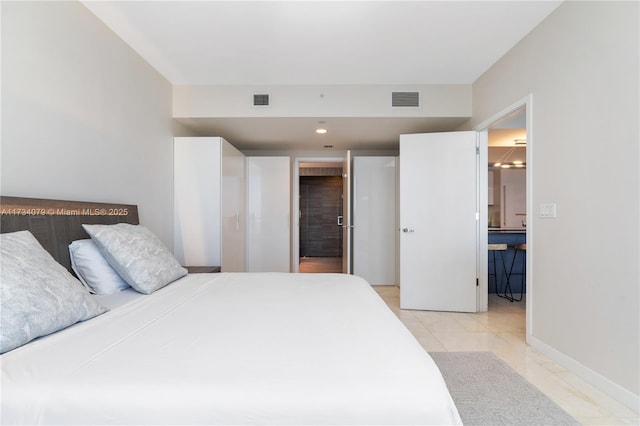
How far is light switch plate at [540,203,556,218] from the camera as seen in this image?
226cm

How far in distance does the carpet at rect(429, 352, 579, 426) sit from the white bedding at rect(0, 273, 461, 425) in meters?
0.93

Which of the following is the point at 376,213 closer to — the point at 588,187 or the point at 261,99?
the point at 261,99

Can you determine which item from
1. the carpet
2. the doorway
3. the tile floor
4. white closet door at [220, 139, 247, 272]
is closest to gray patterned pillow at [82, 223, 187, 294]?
white closet door at [220, 139, 247, 272]

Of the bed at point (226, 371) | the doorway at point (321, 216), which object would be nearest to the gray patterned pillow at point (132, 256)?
the bed at point (226, 371)

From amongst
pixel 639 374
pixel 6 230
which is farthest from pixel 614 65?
pixel 6 230

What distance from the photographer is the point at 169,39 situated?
103 inches

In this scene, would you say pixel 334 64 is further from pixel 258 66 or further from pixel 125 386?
pixel 125 386

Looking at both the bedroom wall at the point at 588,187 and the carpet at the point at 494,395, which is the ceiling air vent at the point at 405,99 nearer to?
the bedroom wall at the point at 588,187

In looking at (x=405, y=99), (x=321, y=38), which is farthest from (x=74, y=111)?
(x=405, y=99)

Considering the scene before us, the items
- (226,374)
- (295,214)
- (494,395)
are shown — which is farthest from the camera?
(295,214)

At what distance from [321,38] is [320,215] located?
608cm

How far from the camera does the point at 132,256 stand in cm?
184

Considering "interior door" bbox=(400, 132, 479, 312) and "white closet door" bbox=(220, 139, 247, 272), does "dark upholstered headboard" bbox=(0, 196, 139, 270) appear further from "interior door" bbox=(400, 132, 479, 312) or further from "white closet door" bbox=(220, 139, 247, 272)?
"interior door" bbox=(400, 132, 479, 312)

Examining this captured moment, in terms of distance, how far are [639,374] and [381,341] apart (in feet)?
5.32
